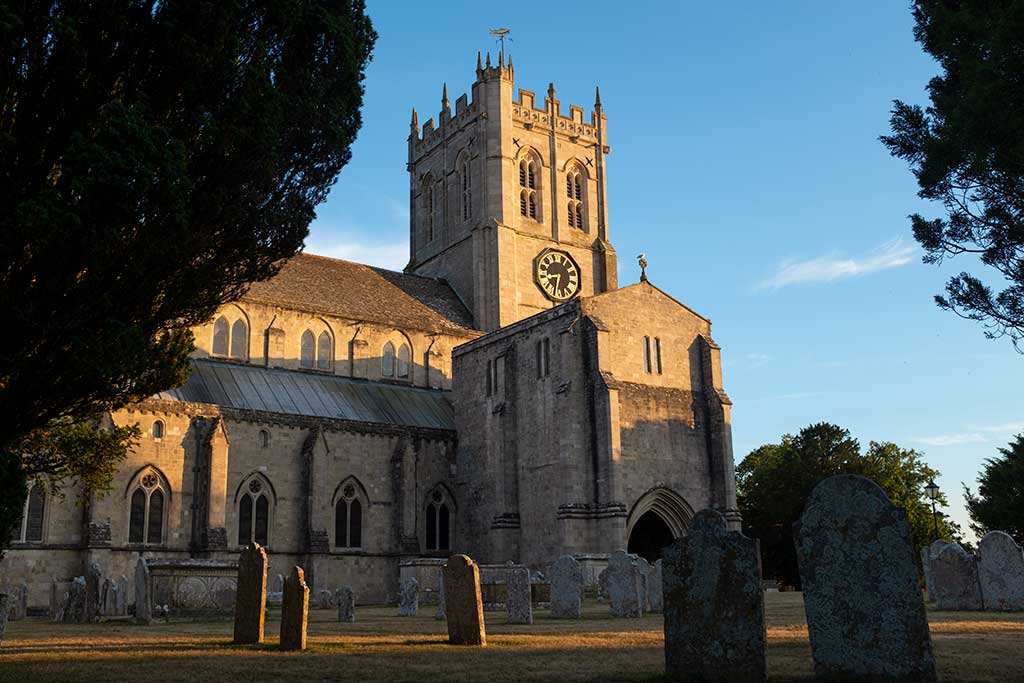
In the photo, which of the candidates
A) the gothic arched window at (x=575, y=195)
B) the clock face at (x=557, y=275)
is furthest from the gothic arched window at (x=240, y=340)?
the gothic arched window at (x=575, y=195)

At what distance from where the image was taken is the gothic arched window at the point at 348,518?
36.3m

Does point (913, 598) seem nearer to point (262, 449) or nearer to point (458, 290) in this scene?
point (262, 449)

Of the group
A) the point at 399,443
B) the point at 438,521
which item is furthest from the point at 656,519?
the point at 399,443

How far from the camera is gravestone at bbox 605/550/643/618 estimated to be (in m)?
21.0

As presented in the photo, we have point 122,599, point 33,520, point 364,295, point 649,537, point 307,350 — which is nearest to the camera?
point 122,599

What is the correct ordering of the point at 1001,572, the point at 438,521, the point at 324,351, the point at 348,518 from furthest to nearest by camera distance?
the point at 324,351 → the point at 438,521 → the point at 348,518 → the point at 1001,572

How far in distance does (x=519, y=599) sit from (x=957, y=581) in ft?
29.6

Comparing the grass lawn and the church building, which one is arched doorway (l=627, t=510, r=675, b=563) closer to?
the church building

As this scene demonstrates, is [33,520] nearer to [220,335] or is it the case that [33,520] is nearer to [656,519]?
[220,335]

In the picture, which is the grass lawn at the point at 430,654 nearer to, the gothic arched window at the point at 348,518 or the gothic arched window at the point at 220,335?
the gothic arched window at the point at 348,518

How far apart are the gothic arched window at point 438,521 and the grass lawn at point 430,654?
65.9 feet

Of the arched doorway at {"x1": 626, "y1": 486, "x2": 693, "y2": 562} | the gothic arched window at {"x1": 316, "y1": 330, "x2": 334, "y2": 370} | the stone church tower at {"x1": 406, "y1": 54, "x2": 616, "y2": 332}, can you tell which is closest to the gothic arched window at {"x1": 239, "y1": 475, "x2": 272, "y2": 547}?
the gothic arched window at {"x1": 316, "y1": 330, "x2": 334, "y2": 370}

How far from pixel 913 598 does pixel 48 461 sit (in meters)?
15.4

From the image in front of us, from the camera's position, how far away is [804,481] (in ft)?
149
